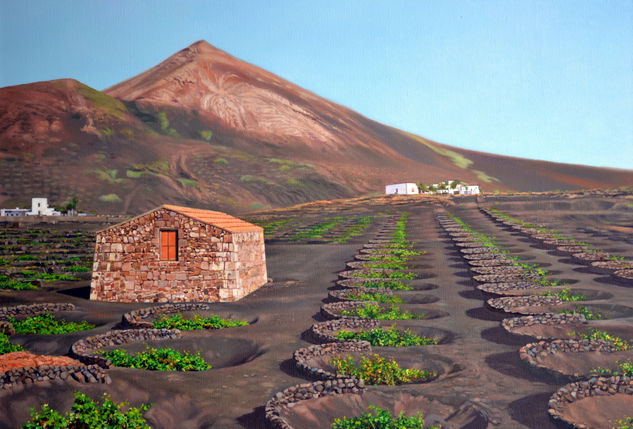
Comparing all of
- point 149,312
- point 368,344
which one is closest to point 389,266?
point 149,312

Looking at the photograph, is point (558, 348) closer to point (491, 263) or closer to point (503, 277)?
point (503, 277)

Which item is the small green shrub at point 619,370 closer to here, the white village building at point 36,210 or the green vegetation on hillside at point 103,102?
the white village building at point 36,210

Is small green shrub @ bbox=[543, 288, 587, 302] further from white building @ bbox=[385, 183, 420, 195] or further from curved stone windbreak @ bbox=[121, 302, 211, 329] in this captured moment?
white building @ bbox=[385, 183, 420, 195]

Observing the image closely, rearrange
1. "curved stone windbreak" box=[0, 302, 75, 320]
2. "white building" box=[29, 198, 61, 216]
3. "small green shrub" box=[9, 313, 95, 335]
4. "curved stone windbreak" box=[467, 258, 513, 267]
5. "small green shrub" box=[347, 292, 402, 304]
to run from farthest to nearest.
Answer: "white building" box=[29, 198, 61, 216] → "curved stone windbreak" box=[467, 258, 513, 267] → "small green shrub" box=[347, 292, 402, 304] → "curved stone windbreak" box=[0, 302, 75, 320] → "small green shrub" box=[9, 313, 95, 335]

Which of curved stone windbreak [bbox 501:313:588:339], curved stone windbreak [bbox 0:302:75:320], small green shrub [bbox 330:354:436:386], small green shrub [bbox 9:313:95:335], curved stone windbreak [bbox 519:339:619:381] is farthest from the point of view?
curved stone windbreak [bbox 0:302:75:320]

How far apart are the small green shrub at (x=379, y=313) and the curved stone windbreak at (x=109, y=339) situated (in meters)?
6.76

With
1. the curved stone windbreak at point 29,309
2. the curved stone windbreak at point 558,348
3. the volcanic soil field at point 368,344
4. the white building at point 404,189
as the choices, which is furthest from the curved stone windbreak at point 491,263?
the white building at point 404,189

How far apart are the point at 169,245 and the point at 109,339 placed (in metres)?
8.53

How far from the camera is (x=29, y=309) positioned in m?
22.1

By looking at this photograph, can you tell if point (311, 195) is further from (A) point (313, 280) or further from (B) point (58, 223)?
(A) point (313, 280)

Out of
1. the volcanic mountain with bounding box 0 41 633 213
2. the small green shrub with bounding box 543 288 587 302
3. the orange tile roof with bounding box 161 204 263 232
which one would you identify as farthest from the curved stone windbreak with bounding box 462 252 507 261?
the volcanic mountain with bounding box 0 41 633 213

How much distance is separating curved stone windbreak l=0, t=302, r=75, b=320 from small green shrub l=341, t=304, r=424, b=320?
10.8 metres

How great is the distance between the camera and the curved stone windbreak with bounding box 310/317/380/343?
17.3 m

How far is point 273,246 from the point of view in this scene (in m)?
51.7
